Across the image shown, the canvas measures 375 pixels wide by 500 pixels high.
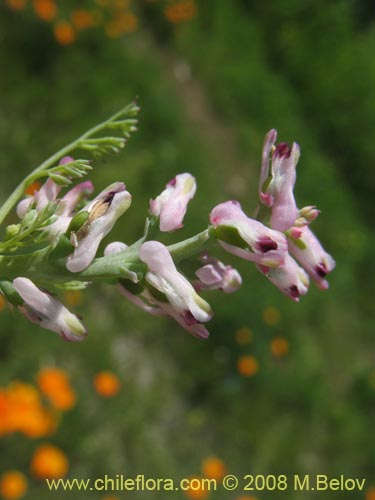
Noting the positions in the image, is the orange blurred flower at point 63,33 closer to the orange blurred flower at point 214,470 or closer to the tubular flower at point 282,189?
the orange blurred flower at point 214,470

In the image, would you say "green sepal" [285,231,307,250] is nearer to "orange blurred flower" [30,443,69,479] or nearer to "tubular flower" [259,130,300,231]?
"tubular flower" [259,130,300,231]

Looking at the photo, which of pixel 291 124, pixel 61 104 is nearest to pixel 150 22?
pixel 291 124

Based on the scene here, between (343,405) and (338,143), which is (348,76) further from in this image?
(343,405)

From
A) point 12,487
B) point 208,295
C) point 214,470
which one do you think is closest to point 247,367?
point 208,295

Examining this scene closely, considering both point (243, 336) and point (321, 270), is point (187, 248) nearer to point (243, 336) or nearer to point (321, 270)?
point (321, 270)

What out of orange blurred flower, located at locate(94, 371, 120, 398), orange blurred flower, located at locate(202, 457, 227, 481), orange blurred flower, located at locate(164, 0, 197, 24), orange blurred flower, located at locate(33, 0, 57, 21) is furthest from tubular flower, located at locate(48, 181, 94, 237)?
orange blurred flower, located at locate(164, 0, 197, 24)
